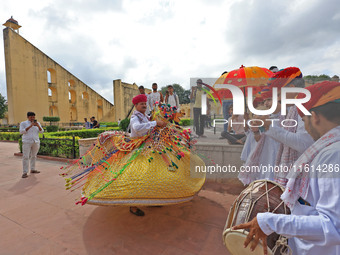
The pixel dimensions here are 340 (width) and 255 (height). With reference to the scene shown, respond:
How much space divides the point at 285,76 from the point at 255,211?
158 centimetres

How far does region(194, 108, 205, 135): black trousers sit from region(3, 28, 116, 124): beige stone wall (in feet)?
80.9

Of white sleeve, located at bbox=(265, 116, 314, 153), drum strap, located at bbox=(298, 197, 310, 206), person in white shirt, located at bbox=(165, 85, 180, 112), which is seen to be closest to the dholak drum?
drum strap, located at bbox=(298, 197, 310, 206)

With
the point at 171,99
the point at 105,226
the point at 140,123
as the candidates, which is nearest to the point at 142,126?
the point at 140,123

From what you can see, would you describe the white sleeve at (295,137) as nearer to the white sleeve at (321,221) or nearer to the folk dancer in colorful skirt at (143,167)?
the white sleeve at (321,221)

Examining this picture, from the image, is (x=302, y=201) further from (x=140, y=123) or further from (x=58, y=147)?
(x=58, y=147)

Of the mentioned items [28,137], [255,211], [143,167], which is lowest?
[255,211]

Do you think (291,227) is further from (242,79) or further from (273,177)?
(242,79)

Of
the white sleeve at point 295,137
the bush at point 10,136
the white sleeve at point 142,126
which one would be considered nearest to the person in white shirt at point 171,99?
the white sleeve at point 142,126

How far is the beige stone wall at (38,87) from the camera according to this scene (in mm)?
20234

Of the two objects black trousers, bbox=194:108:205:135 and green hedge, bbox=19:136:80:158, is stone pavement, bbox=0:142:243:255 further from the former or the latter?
green hedge, bbox=19:136:80:158

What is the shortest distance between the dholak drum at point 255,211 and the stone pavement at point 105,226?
87 cm

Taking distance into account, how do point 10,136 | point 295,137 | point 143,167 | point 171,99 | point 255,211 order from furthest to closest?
point 10,136
point 171,99
point 143,167
point 295,137
point 255,211

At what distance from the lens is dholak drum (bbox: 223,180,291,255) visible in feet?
4.42

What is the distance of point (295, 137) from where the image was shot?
1801 millimetres
